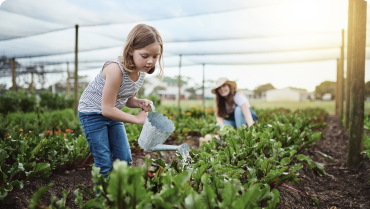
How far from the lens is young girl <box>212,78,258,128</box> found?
4535mm

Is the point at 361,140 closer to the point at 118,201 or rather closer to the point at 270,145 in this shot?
the point at 270,145

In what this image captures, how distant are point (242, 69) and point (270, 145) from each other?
768cm

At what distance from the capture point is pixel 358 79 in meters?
3.20

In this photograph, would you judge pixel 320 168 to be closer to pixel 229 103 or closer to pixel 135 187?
pixel 229 103

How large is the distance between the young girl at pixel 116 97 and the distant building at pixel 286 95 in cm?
1213

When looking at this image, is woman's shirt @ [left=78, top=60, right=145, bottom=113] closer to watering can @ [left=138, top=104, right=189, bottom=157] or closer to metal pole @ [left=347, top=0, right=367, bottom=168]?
watering can @ [left=138, top=104, right=189, bottom=157]

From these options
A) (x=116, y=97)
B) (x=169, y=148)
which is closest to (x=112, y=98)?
(x=116, y=97)

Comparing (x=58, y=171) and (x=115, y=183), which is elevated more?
(x=115, y=183)

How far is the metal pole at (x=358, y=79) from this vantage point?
3.15 metres

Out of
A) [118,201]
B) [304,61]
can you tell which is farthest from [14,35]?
[304,61]

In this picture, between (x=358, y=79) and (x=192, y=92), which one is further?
(x=192, y=92)

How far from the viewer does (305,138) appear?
11.6ft

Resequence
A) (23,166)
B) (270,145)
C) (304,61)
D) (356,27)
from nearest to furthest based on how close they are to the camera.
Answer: (23,166)
(270,145)
(356,27)
(304,61)

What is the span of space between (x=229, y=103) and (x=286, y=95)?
39.6ft
